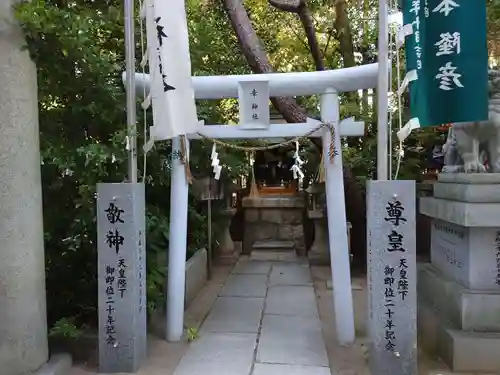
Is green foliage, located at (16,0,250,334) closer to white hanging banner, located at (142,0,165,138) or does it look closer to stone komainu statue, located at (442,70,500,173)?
white hanging banner, located at (142,0,165,138)

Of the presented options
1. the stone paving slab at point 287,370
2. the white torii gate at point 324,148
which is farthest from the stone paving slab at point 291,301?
the stone paving slab at point 287,370

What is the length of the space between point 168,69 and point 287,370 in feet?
10.2

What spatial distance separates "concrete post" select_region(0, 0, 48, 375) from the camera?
3.97 m

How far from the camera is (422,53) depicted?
4.38 metres

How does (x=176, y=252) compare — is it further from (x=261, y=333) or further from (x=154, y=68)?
(x=154, y=68)

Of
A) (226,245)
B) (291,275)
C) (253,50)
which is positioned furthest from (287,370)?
(226,245)

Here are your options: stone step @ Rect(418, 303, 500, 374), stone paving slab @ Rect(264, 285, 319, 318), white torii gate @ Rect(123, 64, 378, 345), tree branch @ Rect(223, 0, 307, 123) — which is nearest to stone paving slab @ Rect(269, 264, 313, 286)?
stone paving slab @ Rect(264, 285, 319, 318)

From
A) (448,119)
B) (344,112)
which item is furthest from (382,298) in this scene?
(344,112)

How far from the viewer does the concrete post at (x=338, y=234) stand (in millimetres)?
5273

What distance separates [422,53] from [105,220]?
3407 mm

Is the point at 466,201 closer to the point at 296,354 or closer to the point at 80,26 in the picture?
the point at 296,354

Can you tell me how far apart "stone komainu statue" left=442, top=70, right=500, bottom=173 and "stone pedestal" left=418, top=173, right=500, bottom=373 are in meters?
0.23

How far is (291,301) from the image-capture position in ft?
23.5

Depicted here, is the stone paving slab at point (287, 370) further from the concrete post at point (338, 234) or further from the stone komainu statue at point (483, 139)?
the stone komainu statue at point (483, 139)
